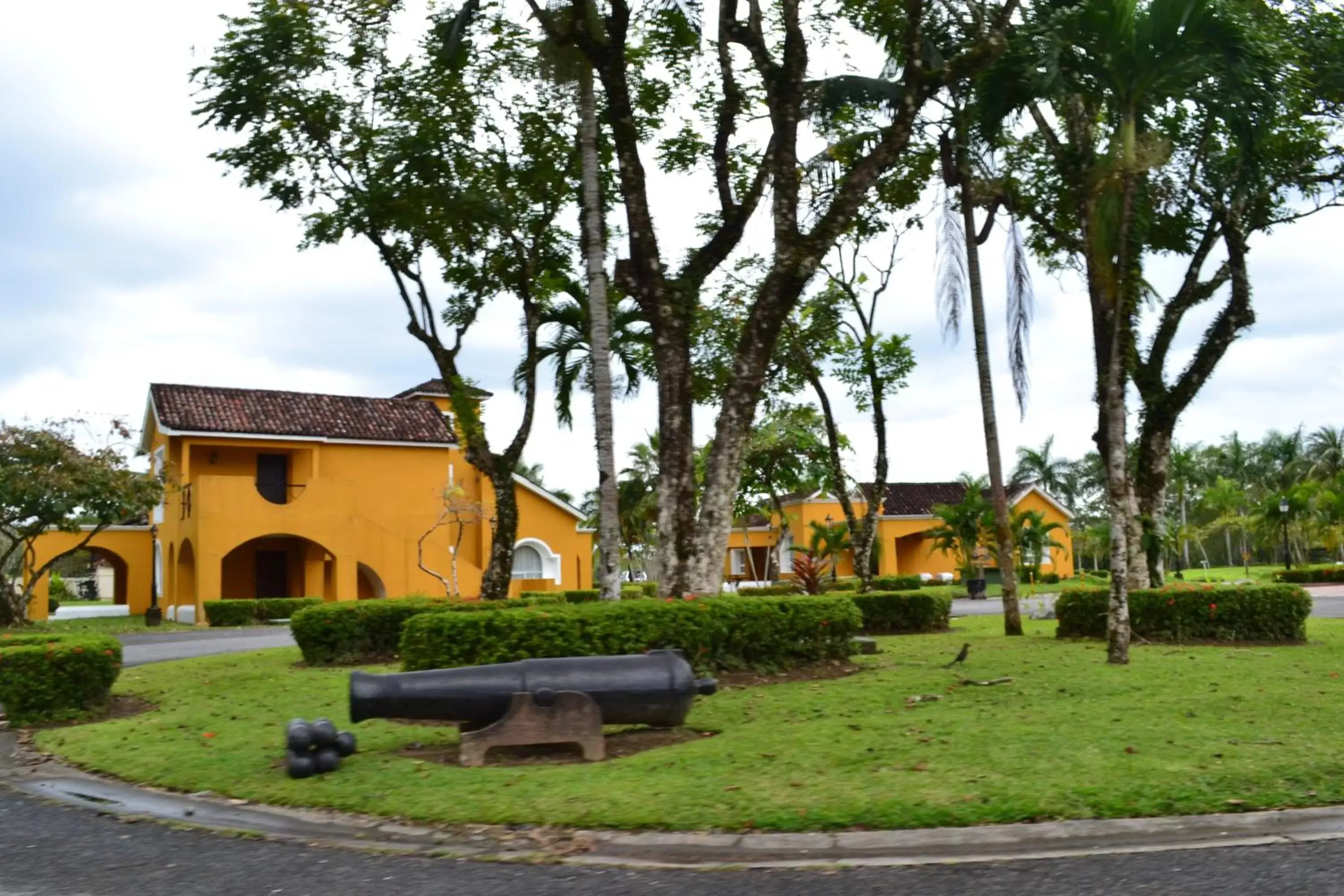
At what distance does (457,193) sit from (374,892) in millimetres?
15044

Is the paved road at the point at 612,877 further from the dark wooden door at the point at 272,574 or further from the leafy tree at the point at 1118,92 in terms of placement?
the dark wooden door at the point at 272,574

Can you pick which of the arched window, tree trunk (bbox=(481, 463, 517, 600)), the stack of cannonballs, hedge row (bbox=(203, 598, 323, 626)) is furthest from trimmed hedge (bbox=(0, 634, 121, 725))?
the arched window

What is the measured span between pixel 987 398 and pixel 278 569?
24.0 metres

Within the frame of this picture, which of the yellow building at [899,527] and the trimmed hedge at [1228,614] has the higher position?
the yellow building at [899,527]

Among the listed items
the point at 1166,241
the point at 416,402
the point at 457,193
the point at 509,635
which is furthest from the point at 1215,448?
the point at 509,635

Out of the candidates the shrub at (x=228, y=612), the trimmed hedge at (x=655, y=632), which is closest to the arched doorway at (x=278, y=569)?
the shrub at (x=228, y=612)

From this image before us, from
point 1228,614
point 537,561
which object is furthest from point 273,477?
point 1228,614

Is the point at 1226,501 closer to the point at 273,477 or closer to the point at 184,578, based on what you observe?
the point at 273,477

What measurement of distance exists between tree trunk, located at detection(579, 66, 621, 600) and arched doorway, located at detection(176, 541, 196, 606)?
23.0m

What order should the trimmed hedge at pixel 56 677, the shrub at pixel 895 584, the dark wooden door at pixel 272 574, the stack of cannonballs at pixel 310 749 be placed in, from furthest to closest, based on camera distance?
the dark wooden door at pixel 272 574
the shrub at pixel 895 584
the trimmed hedge at pixel 56 677
the stack of cannonballs at pixel 310 749

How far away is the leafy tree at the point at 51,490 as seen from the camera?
2634 centimetres

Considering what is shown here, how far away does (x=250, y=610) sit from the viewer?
98.8 feet

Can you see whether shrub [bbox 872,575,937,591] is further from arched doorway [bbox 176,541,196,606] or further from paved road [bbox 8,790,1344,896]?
paved road [bbox 8,790,1344,896]

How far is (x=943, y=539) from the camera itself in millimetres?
38781
